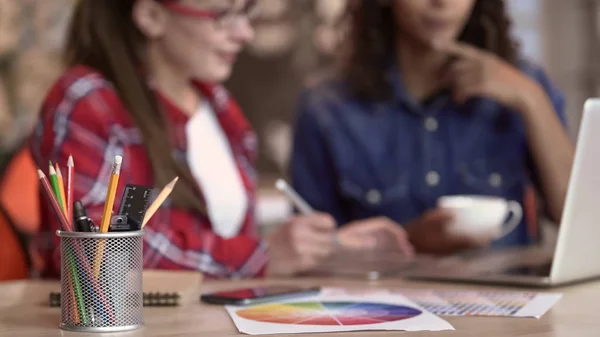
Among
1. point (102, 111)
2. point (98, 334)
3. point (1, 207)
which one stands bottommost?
point (98, 334)

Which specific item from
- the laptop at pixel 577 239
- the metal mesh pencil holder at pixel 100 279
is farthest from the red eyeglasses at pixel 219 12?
the metal mesh pencil holder at pixel 100 279

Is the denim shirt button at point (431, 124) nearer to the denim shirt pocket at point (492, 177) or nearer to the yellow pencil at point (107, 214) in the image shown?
the denim shirt pocket at point (492, 177)

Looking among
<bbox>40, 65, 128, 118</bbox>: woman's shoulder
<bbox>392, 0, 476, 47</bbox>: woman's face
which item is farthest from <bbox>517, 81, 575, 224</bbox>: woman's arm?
<bbox>40, 65, 128, 118</bbox>: woman's shoulder

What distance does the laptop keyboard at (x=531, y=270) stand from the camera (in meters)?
1.15

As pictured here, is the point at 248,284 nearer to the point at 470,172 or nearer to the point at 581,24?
the point at 470,172

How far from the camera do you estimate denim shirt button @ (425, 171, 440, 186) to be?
6.21 feet

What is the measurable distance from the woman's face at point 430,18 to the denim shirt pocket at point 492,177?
0.30 meters

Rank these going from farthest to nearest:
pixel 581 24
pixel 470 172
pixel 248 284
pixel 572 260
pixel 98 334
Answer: pixel 581 24 < pixel 470 172 < pixel 248 284 < pixel 572 260 < pixel 98 334

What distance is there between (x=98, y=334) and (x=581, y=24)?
2.12 meters

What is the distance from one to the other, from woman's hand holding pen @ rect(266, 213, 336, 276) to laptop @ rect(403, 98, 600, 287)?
23 cm

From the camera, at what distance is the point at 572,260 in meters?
1.11

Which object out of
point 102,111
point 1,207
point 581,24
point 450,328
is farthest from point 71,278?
Answer: point 581,24

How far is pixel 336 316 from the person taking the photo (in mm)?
893

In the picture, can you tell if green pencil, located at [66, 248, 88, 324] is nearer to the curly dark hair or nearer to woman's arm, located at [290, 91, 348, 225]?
woman's arm, located at [290, 91, 348, 225]
